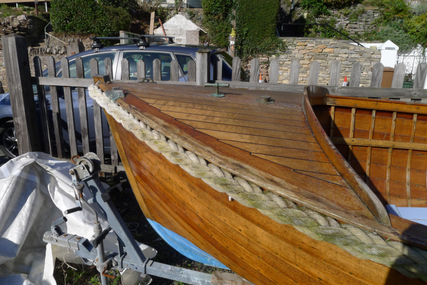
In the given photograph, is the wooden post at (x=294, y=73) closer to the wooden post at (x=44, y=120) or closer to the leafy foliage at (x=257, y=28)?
the wooden post at (x=44, y=120)

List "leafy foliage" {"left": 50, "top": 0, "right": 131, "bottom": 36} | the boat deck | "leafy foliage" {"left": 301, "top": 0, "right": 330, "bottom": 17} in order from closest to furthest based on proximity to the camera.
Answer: the boat deck
"leafy foliage" {"left": 50, "top": 0, "right": 131, "bottom": 36}
"leafy foliage" {"left": 301, "top": 0, "right": 330, "bottom": 17}

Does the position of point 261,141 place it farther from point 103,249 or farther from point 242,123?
point 103,249

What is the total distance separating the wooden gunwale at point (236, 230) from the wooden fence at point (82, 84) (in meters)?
1.52

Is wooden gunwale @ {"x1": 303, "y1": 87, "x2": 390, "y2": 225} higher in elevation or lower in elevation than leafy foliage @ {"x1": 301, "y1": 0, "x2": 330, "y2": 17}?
lower

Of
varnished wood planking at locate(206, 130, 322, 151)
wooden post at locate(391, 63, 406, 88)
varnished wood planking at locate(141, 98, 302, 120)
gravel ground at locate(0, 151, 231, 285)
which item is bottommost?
gravel ground at locate(0, 151, 231, 285)

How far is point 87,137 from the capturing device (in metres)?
3.96

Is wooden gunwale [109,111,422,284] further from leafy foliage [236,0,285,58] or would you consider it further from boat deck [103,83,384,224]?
leafy foliage [236,0,285,58]

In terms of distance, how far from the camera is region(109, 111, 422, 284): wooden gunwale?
3.79 ft

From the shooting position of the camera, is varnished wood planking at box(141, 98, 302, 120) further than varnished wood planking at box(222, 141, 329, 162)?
Yes

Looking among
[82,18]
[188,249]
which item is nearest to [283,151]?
[188,249]

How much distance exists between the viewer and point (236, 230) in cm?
155

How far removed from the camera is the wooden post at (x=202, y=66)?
3.39 meters

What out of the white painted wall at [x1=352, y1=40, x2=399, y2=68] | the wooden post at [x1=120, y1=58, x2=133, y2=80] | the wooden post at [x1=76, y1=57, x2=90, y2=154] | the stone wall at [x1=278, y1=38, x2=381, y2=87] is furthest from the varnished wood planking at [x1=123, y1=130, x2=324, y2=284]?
the white painted wall at [x1=352, y1=40, x2=399, y2=68]

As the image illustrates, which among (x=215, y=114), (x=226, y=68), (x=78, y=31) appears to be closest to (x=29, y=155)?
(x=215, y=114)
